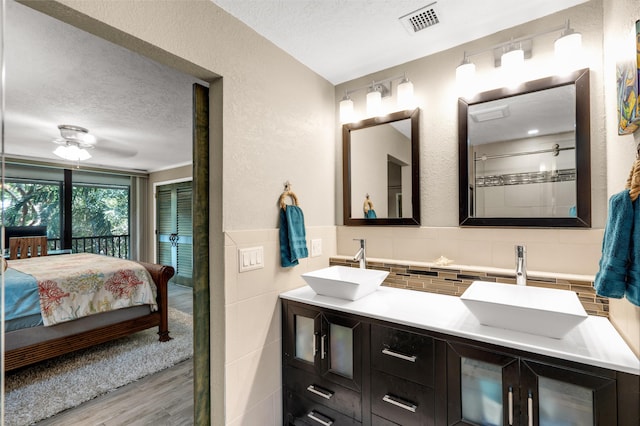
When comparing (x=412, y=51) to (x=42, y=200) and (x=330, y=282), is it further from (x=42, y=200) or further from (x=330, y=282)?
(x=42, y=200)

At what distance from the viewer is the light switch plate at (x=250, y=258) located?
4.98ft

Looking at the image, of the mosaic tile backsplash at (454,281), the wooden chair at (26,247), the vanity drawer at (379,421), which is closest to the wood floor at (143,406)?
the vanity drawer at (379,421)

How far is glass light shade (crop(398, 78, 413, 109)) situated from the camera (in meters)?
1.84

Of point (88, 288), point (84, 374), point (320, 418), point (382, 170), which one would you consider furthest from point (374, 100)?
point (84, 374)

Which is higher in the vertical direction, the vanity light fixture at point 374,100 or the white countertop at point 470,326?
the vanity light fixture at point 374,100

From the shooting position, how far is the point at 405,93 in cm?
184

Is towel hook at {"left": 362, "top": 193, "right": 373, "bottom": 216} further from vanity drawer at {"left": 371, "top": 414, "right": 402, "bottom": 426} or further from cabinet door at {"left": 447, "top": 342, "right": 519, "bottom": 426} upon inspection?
vanity drawer at {"left": 371, "top": 414, "right": 402, "bottom": 426}

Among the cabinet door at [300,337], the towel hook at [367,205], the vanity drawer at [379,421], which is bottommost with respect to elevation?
the vanity drawer at [379,421]

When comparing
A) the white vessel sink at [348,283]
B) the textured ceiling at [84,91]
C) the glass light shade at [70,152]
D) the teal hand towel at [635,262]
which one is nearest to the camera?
the teal hand towel at [635,262]

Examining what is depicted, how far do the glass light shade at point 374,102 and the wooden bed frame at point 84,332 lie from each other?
2.83 metres

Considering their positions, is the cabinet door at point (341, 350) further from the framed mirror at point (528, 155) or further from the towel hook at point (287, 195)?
the framed mirror at point (528, 155)

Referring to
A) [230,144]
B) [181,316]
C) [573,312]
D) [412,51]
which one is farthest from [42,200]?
[573,312]

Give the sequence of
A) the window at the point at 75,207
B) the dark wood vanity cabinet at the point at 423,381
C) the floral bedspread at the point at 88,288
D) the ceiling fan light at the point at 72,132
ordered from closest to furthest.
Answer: the dark wood vanity cabinet at the point at 423,381 → the floral bedspread at the point at 88,288 → the ceiling fan light at the point at 72,132 → the window at the point at 75,207

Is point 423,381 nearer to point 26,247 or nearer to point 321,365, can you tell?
point 321,365
